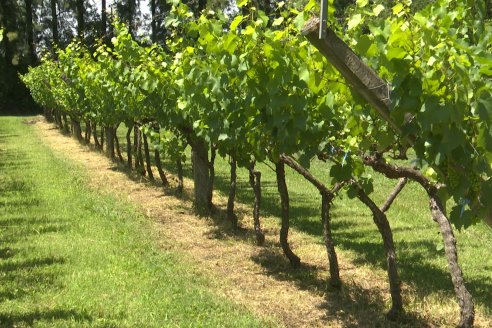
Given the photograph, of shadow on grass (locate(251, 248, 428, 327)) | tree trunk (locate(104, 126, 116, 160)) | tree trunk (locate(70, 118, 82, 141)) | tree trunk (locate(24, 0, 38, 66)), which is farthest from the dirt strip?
tree trunk (locate(24, 0, 38, 66))

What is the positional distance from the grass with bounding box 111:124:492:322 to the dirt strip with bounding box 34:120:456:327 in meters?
0.24

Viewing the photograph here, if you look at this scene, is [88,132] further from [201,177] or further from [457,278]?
[457,278]

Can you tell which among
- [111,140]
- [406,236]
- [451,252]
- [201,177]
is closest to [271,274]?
[451,252]

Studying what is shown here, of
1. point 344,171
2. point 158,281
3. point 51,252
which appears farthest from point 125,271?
point 344,171

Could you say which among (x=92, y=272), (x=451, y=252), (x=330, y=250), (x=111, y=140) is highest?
(x=111, y=140)

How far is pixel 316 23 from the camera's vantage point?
2246 mm

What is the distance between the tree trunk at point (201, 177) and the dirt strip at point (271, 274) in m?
0.23

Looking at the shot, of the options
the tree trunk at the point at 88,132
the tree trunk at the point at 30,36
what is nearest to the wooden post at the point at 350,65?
the tree trunk at the point at 88,132

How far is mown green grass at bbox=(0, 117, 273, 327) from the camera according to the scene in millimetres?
4930

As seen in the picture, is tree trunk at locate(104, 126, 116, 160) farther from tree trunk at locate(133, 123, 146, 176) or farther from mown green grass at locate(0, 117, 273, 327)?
mown green grass at locate(0, 117, 273, 327)

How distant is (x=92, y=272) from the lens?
6062 mm

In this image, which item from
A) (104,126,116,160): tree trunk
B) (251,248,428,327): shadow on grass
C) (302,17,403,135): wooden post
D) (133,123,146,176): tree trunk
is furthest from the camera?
(104,126,116,160): tree trunk

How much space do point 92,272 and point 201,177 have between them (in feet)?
12.1

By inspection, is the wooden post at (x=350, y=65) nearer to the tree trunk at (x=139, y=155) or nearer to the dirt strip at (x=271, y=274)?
the dirt strip at (x=271, y=274)
